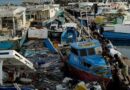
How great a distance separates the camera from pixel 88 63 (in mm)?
22234

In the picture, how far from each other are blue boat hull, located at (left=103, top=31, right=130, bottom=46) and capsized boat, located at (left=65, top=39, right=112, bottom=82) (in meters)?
19.4

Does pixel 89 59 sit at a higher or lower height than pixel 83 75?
higher

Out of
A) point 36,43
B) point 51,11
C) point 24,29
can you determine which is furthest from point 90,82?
point 51,11

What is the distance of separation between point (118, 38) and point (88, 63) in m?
21.3

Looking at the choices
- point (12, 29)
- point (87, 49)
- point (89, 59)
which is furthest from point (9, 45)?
point (89, 59)

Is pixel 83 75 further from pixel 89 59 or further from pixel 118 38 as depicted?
pixel 118 38

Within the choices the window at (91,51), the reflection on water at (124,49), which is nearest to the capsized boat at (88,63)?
the window at (91,51)

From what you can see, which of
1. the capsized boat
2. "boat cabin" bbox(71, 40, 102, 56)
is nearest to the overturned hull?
the capsized boat

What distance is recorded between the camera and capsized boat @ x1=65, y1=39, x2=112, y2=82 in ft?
70.8

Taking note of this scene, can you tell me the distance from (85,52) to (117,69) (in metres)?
2.10

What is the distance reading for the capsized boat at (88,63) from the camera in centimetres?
2158

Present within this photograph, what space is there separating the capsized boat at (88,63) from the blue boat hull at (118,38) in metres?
19.4

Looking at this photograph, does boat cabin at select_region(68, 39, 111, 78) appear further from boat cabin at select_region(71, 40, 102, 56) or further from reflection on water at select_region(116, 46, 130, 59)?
reflection on water at select_region(116, 46, 130, 59)

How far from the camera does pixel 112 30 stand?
43344 mm
